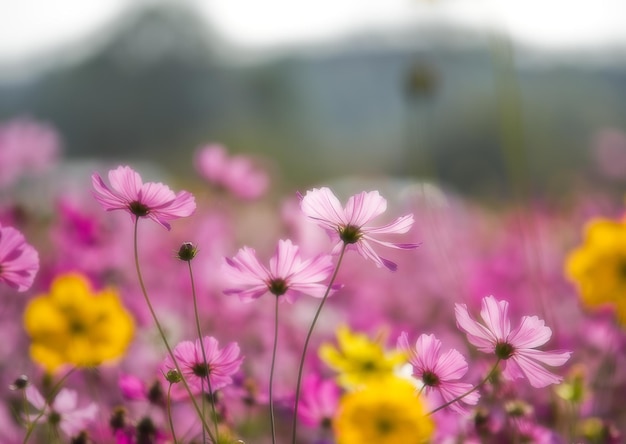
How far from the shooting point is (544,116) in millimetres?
11945

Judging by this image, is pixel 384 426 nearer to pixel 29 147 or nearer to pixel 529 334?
pixel 529 334

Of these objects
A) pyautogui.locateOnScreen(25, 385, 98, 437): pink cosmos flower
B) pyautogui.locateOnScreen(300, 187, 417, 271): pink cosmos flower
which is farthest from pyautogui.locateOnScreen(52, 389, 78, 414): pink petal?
pyautogui.locateOnScreen(300, 187, 417, 271): pink cosmos flower

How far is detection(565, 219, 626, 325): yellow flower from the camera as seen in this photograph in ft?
2.73

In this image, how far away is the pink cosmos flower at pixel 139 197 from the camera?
1.78ft

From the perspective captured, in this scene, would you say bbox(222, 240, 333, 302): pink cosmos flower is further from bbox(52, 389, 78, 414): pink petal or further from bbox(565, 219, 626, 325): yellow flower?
bbox(565, 219, 626, 325): yellow flower

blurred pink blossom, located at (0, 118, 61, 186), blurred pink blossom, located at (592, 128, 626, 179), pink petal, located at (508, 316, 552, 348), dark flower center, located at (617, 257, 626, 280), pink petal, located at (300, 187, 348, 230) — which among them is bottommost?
pink petal, located at (508, 316, 552, 348)

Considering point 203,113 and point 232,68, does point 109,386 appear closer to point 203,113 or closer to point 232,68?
point 203,113

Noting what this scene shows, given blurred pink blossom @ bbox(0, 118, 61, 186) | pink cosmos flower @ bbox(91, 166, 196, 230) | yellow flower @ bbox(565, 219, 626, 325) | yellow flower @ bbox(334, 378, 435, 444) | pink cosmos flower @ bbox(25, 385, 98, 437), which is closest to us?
yellow flower @ bbox(334, 378, 435, 444)

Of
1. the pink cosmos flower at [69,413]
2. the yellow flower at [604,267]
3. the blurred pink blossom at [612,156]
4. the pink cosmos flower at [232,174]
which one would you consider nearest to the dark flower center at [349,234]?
the pink cosmos flower at [69,413]

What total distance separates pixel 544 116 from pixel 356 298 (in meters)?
10.9

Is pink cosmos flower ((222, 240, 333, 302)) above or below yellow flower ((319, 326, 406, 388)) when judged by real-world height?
below

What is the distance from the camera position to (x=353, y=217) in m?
0.56

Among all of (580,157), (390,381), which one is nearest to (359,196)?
(390,381)

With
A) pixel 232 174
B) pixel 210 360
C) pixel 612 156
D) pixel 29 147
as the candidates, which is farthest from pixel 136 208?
pixel 612 156
